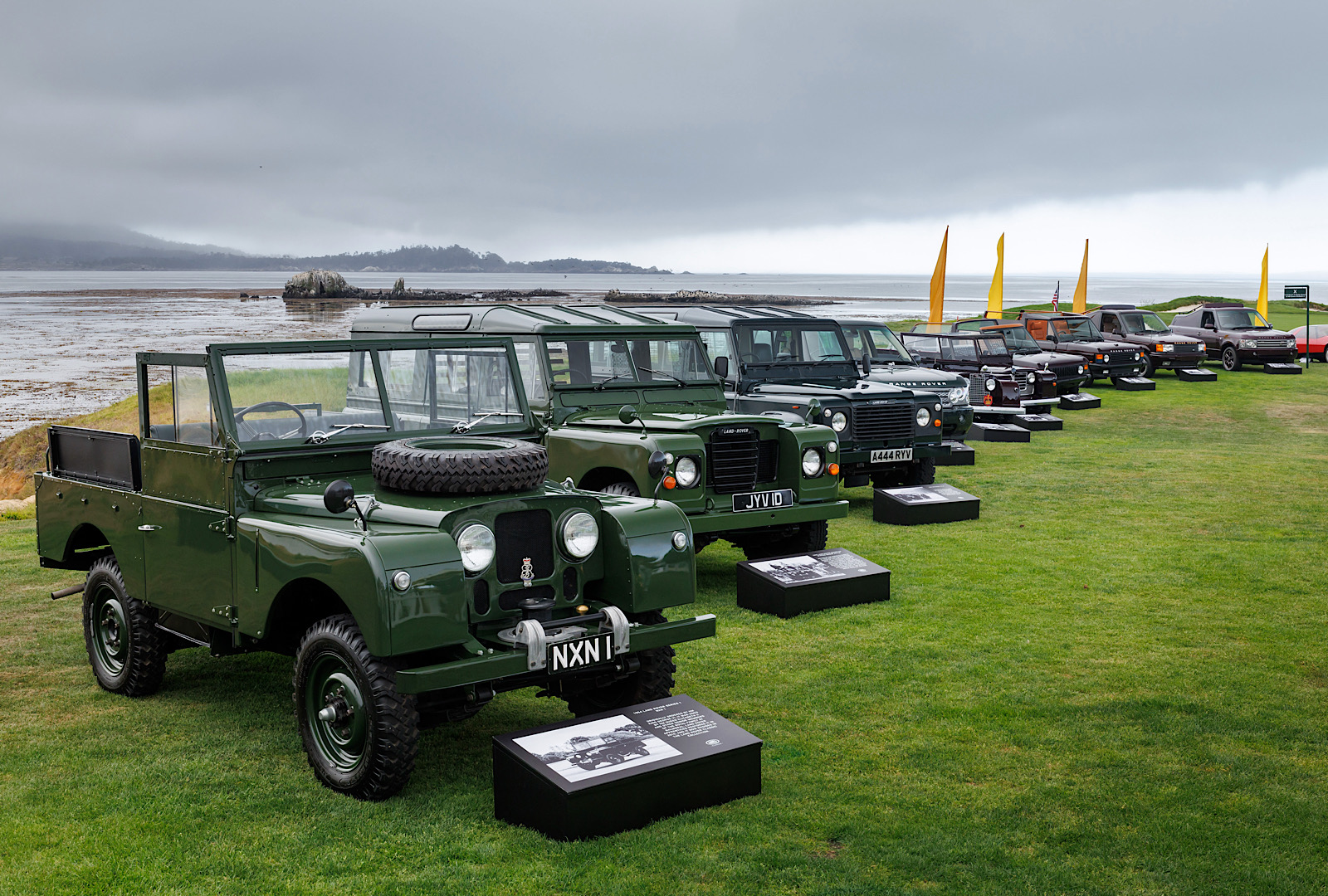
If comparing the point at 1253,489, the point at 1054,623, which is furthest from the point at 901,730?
the point at 1253,489

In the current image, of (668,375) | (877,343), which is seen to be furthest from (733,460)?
(877,343)

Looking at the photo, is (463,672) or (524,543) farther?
(524,543)

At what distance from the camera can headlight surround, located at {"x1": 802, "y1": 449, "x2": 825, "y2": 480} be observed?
8.93 meters

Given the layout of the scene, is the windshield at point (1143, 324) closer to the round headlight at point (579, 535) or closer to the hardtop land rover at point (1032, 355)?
the hardtop land rover at point (1032, 355)

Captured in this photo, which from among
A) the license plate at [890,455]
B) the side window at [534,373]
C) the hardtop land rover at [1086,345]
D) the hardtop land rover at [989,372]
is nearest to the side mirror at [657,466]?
the side window at [534,373]

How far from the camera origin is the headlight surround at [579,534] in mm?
4980

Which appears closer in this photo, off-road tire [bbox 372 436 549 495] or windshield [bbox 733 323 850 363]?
off-road tire [bbox 372 436 549 495]

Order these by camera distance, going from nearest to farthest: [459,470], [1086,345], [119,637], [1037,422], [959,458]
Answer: [459,470] < [119,637] < [959,458] < [1037,422] < [1086,345]

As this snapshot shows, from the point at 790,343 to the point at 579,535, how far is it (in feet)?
28.1

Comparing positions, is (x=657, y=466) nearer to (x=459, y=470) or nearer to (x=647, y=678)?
(x=647, y=678)

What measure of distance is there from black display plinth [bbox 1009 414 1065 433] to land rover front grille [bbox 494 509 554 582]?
16.5 m

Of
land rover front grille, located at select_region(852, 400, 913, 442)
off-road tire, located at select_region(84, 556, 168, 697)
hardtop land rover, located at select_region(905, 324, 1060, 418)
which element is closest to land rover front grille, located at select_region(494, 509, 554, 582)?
off-road tire, located at select_region(84, 556, 168, 697)

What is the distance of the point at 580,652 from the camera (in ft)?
15.3

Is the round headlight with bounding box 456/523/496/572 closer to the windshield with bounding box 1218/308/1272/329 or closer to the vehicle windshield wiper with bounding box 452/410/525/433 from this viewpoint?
the vehicle windshield wiper with bounding box 452/410/525/433
